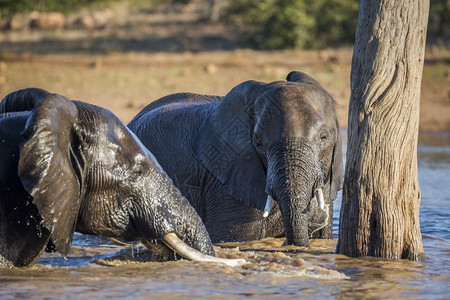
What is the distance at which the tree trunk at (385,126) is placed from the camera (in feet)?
17.0

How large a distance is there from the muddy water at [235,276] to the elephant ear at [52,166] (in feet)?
1.36

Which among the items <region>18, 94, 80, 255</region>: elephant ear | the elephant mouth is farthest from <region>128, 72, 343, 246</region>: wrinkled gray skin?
<region>18, 94, 80, 255</region>: elephant ear

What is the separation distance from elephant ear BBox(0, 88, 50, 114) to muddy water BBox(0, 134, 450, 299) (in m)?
0.80

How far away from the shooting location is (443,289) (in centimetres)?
480

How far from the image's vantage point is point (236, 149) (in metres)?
6.23

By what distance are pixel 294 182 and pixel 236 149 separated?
893 mm

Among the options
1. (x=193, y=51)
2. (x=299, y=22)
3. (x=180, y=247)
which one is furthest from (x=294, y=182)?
(x=193, y=51)

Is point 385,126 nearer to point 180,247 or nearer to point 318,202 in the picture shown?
point 318,202

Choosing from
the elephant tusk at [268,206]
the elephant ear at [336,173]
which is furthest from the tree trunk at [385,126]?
the elephant ear at [336,173]

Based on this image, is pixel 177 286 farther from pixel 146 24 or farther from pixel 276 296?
pixel 146 24

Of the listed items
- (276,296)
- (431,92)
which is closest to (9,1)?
(431,92)

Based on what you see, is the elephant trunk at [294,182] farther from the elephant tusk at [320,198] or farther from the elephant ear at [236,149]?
the elephant ear at [236,149]

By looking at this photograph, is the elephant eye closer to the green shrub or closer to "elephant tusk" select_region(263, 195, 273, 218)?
"elephant tusk" select_region(263, 195, 273, 218)

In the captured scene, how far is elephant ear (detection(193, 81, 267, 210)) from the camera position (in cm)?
611
